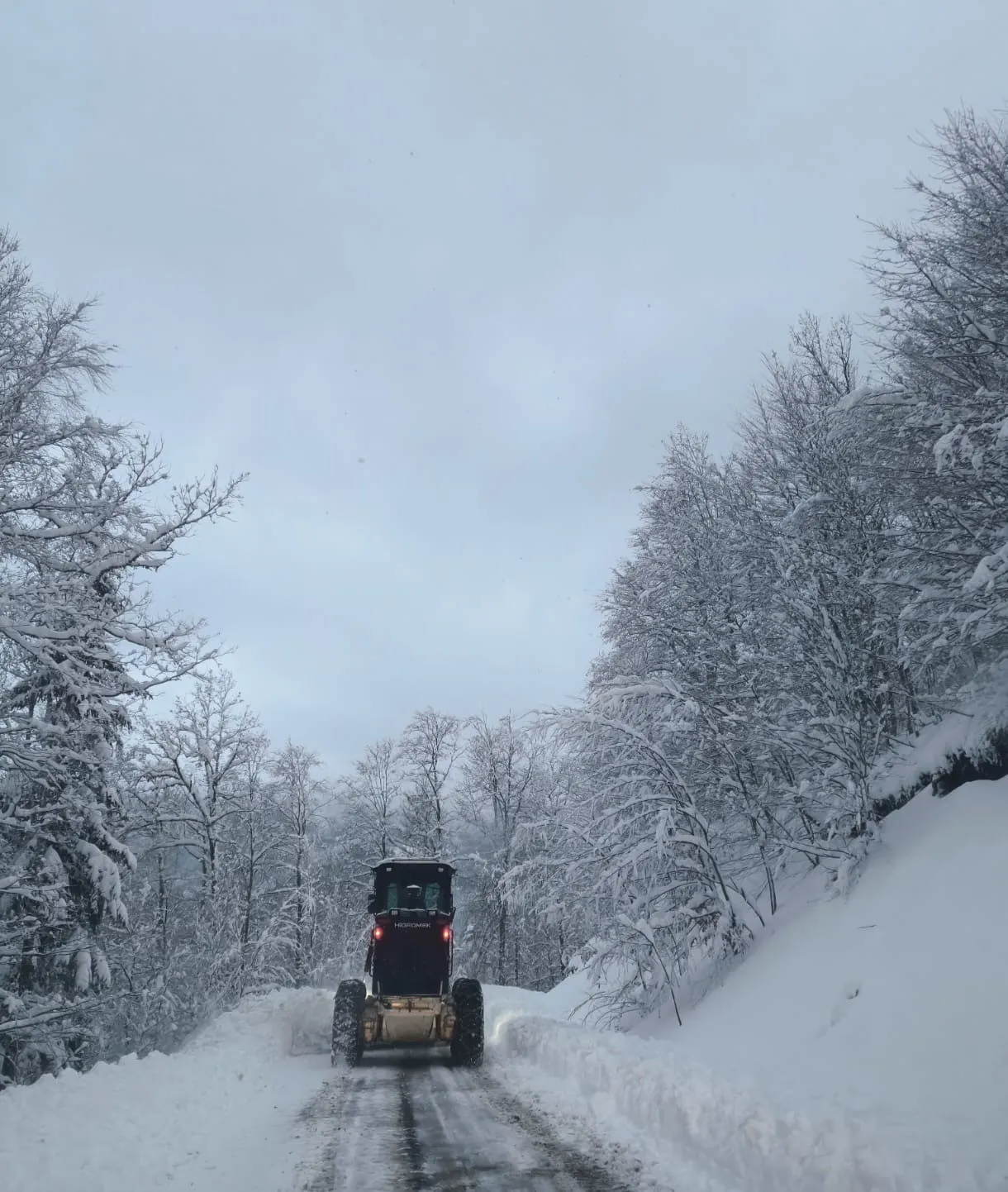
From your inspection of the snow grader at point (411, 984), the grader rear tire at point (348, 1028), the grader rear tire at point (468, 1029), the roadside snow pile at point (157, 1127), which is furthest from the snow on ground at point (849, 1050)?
the roadside snow pile at point (157, 1127)

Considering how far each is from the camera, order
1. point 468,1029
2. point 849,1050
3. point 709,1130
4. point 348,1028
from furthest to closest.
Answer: point 348,1028 → point 468,1029 → point 849,1050 → point 709,1130

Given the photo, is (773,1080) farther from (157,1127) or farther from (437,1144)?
(157,1127)

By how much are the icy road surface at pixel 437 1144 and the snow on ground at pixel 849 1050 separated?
610 millimetres

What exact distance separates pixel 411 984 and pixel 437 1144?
25.0ft

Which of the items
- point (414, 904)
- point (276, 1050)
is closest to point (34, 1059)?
point (276, 1050)

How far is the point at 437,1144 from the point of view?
7445mm

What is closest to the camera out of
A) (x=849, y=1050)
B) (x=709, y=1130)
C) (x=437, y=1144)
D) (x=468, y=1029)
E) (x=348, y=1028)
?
(x=709, y=1130)

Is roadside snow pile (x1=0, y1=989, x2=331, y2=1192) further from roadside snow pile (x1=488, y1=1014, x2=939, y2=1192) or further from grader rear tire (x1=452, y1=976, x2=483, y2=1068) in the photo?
roadside snow pile (x1=488, y1=1014, x2=939, y2=1192)

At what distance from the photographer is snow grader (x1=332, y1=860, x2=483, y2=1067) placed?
13062 mm

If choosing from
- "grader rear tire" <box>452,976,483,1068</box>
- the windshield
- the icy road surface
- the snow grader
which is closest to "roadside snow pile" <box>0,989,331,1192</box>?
the icy road surface

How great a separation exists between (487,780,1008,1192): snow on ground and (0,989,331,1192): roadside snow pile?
10.4 feet

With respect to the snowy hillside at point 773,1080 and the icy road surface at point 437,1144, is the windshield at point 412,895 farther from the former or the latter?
the icy road surface at point 437,1144

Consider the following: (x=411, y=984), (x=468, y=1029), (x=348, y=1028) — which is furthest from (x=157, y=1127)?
(x=411, y=984)

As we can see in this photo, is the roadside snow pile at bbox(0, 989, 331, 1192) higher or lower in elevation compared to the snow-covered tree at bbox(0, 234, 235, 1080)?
lower
